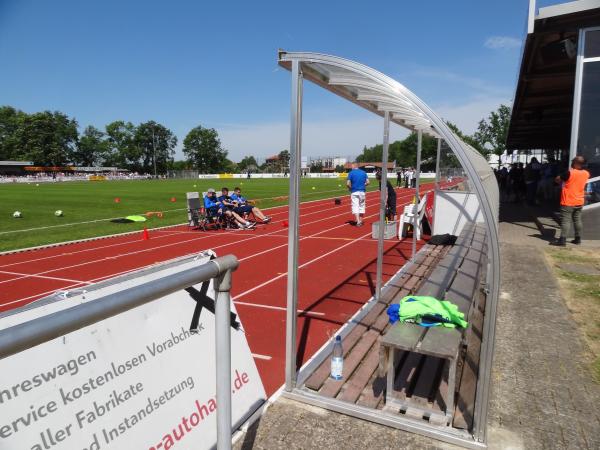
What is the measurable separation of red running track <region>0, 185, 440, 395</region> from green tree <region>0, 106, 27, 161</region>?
114m

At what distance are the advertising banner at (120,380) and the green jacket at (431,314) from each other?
153cm

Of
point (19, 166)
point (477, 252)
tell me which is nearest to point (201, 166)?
point (19, 166)

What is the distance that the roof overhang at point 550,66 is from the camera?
9.52 metres

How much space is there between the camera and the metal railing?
1147 millimetres

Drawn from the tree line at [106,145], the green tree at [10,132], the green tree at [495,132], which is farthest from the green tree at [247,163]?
the green tree at [495,132]

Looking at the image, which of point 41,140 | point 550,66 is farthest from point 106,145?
point 550,66

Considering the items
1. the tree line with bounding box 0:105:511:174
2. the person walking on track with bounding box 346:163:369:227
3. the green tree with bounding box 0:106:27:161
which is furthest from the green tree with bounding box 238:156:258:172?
the person walking on track with bounding box 346:163:369:227

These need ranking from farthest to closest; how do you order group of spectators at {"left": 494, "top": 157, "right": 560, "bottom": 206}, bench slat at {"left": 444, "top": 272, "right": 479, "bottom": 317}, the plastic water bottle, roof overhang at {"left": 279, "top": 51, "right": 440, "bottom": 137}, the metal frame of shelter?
group of spectators at {"left": 494, "top": 157, "right": 560, "bottom": 206} → bench slat at {"left": 444, "top": 272, "right": 479, "bottom": 317} → the plastic water bottle → roof overhang at {"left": 279, "top": 51, "right": 440, "bottom": 137} → the metal frame of shelter

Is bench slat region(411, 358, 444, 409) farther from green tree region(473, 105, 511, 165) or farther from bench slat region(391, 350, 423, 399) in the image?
green tree region(473, 105, 511, 165)

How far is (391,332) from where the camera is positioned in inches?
130

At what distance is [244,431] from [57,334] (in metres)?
2.07

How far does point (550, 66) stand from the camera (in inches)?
526

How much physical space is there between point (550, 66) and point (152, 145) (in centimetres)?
12339

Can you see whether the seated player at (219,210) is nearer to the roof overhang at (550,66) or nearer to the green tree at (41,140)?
the roof overhang at (550,66)
